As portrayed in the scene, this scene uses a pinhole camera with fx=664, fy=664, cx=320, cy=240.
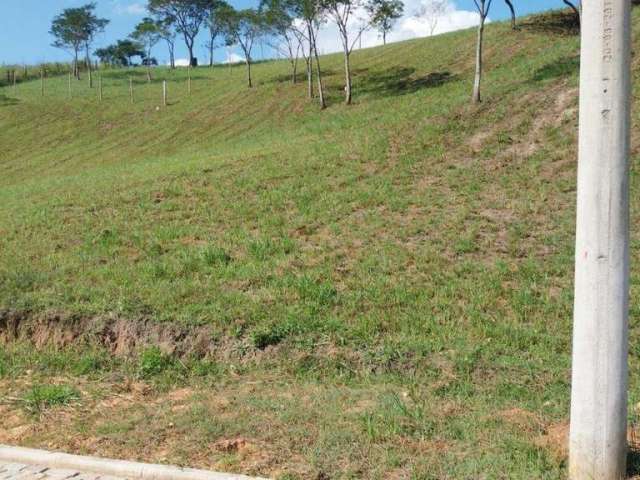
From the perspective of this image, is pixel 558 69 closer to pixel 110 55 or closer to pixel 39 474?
pixel 39 474

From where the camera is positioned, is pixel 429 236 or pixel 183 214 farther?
pixel 183 214

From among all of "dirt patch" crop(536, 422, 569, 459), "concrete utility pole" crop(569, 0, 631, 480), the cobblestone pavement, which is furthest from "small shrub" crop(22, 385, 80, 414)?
"concrete utility pole" crop(569, 0, 631, 480)

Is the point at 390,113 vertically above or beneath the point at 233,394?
above

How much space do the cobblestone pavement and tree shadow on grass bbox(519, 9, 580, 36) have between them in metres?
27.9

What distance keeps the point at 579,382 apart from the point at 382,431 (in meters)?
1.28

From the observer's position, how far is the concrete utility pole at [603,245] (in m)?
3.17

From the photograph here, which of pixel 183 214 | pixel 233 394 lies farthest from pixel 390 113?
pixel 233 394

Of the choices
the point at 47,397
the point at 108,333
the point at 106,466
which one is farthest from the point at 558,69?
the point at 106,466

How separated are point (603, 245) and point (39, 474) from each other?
132 inches

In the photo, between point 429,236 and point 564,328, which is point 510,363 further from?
point 429,236

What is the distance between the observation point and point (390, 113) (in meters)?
20.6

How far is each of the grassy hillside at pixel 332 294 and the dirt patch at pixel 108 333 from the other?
8 cm

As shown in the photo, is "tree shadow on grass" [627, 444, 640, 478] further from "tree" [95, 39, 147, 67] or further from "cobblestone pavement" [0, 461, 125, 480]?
"tree" [95, 39, 147, 67]

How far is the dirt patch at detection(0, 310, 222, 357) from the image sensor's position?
6.34 m
